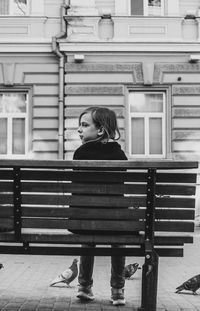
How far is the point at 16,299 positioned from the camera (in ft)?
14.0

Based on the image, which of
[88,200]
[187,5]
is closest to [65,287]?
[88,200]

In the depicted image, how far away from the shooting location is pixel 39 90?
13.0 m

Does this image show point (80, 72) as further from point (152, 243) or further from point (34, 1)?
point (152, 243)

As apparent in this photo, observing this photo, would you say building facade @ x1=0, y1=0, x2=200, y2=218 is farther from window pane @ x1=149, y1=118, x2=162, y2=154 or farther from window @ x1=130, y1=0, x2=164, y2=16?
window @ x1=130, y1=0, x2=164, y2=16

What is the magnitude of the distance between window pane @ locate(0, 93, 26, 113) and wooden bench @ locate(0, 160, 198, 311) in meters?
10.0

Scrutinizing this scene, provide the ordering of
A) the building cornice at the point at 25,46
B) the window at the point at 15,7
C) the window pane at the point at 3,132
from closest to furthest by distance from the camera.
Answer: the building cornice at the point at 25,46
the window pane at the point at 3,132
the window at the point at 15,7

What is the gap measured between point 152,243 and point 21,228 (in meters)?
0.84

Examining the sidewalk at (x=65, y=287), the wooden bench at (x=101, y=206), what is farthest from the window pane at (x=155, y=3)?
the wooden bench at (x=101, y=206)

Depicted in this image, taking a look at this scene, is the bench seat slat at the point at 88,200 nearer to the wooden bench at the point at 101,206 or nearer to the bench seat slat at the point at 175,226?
the wooden bench at the point at 101,206

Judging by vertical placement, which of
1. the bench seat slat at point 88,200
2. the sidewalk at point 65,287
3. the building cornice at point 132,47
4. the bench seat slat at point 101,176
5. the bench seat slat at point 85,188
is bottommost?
the sidewalk at point 65,287

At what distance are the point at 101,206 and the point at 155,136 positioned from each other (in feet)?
33.0

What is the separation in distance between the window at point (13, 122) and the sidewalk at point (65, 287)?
5738 mm

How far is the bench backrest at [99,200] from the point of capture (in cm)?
335

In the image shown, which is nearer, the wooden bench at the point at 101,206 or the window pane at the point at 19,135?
the wooden bench at the point at 101,206
